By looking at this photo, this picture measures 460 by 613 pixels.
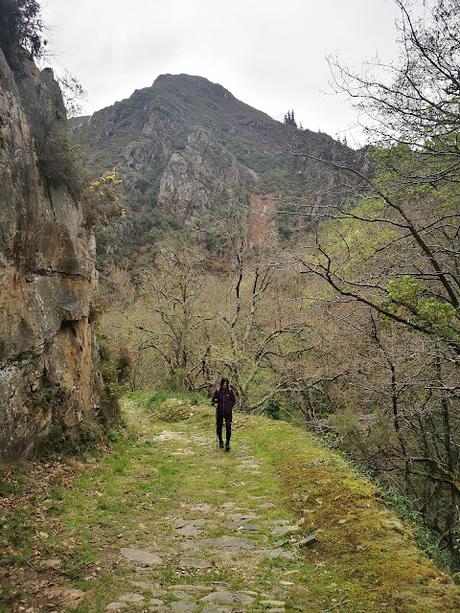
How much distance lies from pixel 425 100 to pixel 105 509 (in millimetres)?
7347

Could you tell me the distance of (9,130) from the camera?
7.34 metres

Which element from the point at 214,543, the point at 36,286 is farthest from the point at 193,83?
the point at 214,543

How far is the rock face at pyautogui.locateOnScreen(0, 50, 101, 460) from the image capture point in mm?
6965

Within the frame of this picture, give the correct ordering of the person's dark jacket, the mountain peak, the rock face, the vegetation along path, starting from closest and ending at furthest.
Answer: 1. the vegetation along path
2. the rock face
3. the person's dark jacket
4. the mountain peak

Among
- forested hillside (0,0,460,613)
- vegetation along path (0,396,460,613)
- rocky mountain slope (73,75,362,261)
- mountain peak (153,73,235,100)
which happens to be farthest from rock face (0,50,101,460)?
mountain peak (153,73,235,100)

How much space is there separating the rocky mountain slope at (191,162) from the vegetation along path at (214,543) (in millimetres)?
4831

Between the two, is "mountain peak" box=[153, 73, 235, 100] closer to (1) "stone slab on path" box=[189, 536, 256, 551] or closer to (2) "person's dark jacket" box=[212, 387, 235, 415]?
(2) "person's dark jacket" box=[212, 387, 235, 415]

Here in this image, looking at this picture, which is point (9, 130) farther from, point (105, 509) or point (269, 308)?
point (269, 308)

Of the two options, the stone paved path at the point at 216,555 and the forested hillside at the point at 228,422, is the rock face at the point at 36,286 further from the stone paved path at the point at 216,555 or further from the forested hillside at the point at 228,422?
the stone paved path at the point at 216,555

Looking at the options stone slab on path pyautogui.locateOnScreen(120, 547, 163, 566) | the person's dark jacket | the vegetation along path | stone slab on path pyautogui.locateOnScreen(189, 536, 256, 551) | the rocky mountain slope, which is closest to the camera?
the vegetation along path

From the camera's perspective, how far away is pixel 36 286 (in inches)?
316

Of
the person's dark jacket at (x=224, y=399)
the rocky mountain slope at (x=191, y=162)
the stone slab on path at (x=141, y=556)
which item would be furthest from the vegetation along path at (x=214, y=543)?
the rocky mountain slope at (x=191, y=162)

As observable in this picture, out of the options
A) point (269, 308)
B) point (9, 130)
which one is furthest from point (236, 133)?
point (9, 130)

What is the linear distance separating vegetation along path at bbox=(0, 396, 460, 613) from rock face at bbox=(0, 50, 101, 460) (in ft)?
3.27
